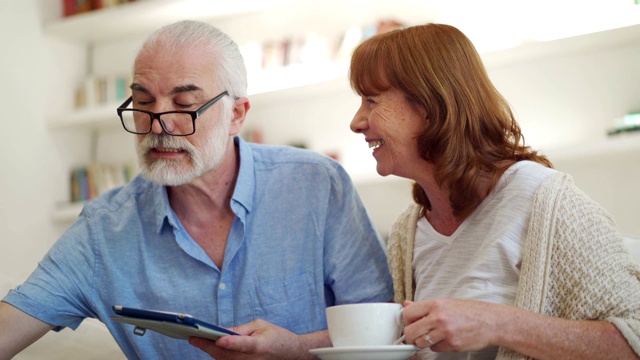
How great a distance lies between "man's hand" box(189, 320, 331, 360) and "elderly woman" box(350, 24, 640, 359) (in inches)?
8.4

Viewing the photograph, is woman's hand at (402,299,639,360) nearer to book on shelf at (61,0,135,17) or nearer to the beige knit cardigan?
the beige knit cardigan

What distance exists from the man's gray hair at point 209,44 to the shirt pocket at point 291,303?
0.42 m

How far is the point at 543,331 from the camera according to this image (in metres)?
1.14

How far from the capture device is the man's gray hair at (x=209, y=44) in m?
1.62

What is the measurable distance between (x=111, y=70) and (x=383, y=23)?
5.28 feet

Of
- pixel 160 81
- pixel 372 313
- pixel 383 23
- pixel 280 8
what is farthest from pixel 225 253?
pixel 280 8

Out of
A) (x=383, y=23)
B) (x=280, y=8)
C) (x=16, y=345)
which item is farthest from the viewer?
(x=280, y=8)

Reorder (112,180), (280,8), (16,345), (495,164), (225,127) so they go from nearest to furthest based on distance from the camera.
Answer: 1. (495,164)
2. (16,345)
3. (225,127)
4. (280,8)
5. (112,180)

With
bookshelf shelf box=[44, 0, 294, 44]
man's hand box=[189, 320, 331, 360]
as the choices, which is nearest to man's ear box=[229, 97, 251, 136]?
man's hand box=[189, 320, 331, 360]

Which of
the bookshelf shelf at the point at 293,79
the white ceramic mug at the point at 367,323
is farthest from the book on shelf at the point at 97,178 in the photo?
the white ceramic mug at the point at 367,323

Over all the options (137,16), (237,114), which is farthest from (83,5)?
(237,114)

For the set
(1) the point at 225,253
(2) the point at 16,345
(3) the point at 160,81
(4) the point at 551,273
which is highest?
(3) the point at 160,81

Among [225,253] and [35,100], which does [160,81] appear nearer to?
[225,253]

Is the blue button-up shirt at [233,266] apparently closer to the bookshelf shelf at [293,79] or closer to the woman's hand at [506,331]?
the woman's hand at [506,331]
